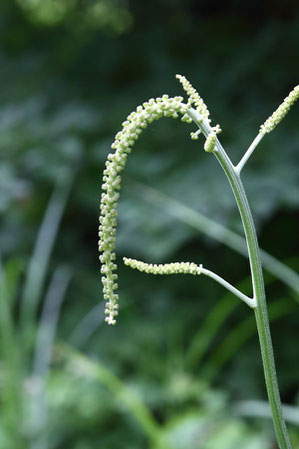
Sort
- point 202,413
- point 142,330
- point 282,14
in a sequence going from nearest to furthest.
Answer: point 202,413 < point 142,330 < point 282,14

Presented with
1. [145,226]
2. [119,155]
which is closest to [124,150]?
[119,155]

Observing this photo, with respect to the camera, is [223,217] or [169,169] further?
[169,169]

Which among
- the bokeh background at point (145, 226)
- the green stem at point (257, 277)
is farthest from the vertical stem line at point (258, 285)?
the bokeh background at point (145, 226)

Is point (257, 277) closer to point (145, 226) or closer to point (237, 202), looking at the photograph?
point (237, 202)

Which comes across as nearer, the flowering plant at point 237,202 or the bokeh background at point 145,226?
the flowering plant at point 237,202

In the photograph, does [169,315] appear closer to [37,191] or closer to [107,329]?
[107,329]

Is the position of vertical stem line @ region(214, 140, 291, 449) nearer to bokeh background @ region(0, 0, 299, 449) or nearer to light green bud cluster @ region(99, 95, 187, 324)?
light green bud cluster @ region(99, 95, 187, 324)

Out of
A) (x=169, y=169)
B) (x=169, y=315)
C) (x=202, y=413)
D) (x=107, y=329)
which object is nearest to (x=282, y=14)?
(x=169, y=169)

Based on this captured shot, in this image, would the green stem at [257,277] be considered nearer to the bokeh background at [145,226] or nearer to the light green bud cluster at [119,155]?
the light green bud cluster at [119,155]

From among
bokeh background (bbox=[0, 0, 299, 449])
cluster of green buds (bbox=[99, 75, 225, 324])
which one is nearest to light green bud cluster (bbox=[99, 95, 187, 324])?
cluster of green buds (bbox=[99, 75, 225, 324])
